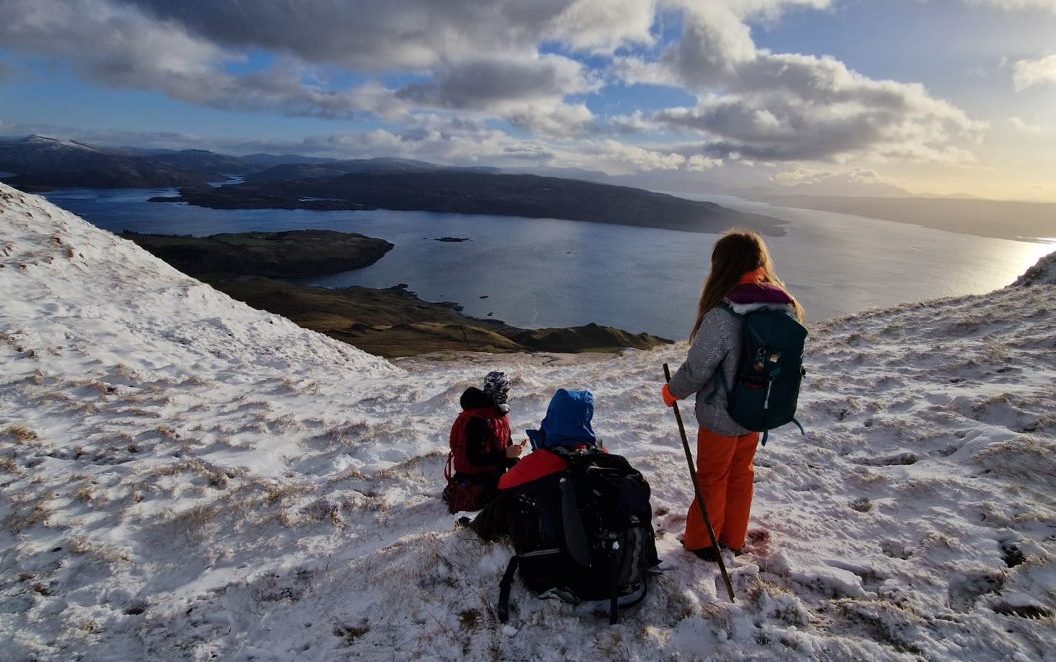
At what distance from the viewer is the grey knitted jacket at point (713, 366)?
4094mm

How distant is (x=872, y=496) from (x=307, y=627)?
6230 millimetres

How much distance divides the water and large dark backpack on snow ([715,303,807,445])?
2711 inches

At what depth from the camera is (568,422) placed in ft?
14.2

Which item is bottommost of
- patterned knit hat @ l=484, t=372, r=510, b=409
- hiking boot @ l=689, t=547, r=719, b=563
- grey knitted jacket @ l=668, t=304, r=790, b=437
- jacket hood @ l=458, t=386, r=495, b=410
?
hiking boot @ l=689, t=547, r=719, b=563

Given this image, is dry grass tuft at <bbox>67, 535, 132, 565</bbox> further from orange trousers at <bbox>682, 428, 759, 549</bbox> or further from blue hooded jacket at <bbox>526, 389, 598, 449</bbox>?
orange trousers at <bbox>682, 428, 759, 549</bbox>

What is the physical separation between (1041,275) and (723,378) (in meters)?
22.5

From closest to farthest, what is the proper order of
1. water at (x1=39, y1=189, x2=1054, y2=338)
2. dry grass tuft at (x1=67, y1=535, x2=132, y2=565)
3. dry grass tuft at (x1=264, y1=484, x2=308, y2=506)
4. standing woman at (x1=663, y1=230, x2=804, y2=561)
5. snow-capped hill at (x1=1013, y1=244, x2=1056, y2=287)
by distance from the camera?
1. standing woman at (x1=663, y1=230, x2=804, y2=561)
2. dry grass tuft at (x1=67, y1=535, x2=132, y2=565)
3. dry grass tuft at (x1=264, y1=484, x2=308, y2=506)
4. snow-capped hill at (x1=1013, y1=244, x2=1056, y2=287)
5. water at (x1=39, y1=189, x2=1054, y2=338)

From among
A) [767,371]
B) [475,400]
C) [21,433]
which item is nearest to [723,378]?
[767,371]

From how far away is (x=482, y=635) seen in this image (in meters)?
4.02

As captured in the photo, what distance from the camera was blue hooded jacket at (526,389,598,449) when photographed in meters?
4.30

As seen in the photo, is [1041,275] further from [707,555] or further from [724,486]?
[707,555]

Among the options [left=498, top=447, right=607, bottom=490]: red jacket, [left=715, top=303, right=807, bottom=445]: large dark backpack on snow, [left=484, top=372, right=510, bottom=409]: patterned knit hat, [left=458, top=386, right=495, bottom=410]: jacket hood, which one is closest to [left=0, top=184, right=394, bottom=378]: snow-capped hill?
[left=458, top=386, right=495, bottom=410]: jacket hood

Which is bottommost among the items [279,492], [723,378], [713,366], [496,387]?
[279,492]

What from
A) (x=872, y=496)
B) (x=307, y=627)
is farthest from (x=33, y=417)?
(x=872, y=496)
